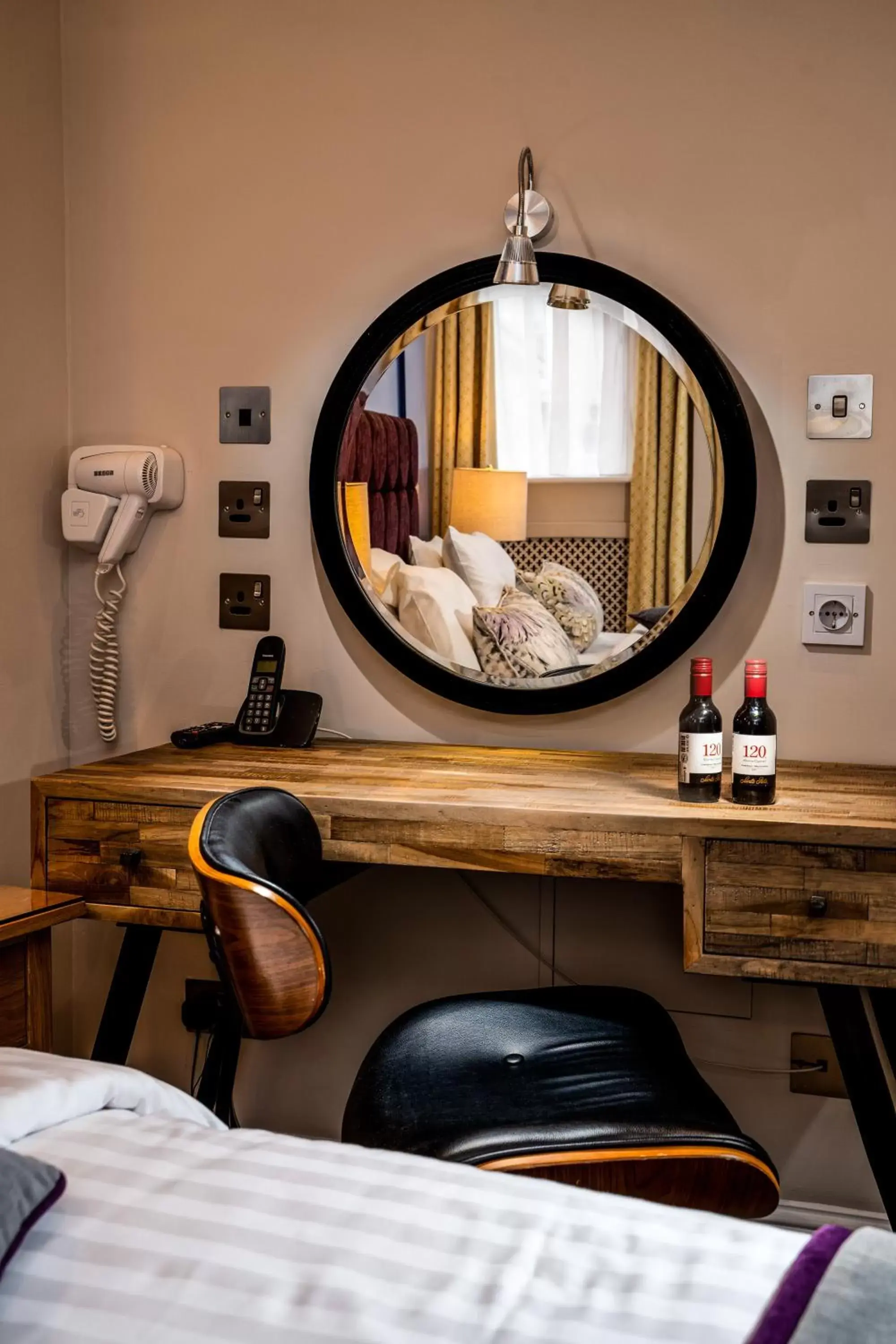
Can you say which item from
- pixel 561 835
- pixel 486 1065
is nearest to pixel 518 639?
pixel 561 835

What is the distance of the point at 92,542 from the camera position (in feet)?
7.45

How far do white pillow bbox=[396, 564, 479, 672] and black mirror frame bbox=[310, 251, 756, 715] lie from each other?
3 centimetres

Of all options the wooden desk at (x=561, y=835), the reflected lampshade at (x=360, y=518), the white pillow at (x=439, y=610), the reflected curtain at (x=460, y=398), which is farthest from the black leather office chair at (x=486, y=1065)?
the reflected curtain at (x=460, y=398)

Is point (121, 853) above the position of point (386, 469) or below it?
below

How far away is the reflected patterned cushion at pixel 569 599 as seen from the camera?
6.71 ft

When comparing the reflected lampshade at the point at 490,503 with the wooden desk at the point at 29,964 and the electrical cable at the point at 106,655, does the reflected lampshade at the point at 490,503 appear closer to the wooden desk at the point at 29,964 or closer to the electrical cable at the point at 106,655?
the electrical cable at the point at 106,655

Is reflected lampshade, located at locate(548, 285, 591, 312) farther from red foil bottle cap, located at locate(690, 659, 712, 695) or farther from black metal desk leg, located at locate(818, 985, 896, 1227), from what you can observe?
black metal desk leg, located at locate(818, 985, 896, 1227)

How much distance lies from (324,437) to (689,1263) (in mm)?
1677

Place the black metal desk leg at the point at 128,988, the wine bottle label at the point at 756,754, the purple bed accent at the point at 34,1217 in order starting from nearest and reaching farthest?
1. the purple bed accent at the point at 34,1217
2. the wine bottle label at the point at 756,754
3. the black metal desk leg at the point at 128,988

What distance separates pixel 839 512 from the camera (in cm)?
193

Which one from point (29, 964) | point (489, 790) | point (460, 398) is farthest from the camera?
→ point (460, 398)

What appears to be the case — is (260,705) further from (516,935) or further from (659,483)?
→ (659,483)

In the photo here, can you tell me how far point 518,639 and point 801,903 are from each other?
77cm

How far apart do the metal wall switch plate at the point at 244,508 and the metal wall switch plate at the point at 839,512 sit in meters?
1.01
